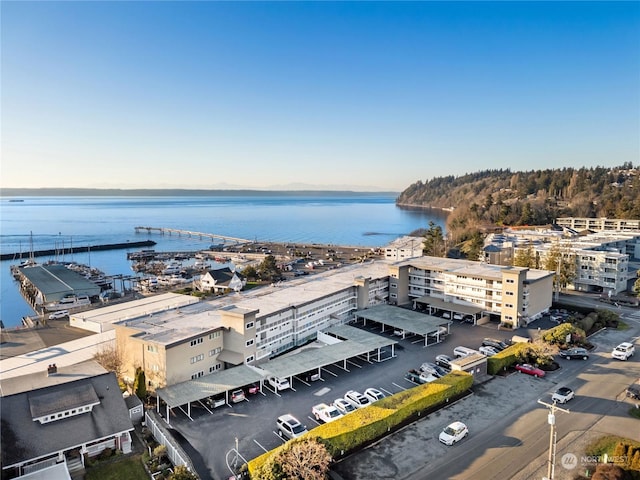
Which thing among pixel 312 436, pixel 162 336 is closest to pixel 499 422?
pixel 312 436

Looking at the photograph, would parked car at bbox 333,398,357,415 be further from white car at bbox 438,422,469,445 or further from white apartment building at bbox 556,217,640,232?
white apartment building at bbox 556,217,640,232

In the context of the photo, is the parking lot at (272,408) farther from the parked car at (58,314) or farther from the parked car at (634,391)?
the parked car at (58,314)

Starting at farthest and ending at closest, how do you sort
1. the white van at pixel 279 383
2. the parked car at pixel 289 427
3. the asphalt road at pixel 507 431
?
the white van at pixel 279 383, the parked car at pixel 289 427, the asphalt road at pixel 507 431

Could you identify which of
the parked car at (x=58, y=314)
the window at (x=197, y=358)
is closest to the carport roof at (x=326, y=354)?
the window at (x=197, y=358)

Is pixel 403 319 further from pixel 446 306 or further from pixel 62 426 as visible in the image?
pixel 62 426

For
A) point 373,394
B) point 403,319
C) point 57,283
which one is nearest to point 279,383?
point 373,394

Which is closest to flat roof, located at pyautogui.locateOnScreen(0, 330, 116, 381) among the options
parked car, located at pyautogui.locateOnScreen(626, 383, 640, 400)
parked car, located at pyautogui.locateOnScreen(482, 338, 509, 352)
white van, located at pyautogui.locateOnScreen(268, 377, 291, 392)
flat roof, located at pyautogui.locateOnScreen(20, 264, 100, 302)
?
white van, located at pyautogui.locateOnScreen(268, 377, 291, 392)
